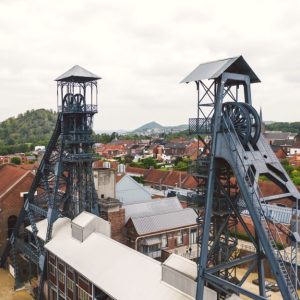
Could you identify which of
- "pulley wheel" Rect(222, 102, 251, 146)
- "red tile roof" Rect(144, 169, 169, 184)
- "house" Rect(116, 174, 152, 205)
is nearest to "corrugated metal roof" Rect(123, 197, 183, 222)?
"house" Rect(116, 174, 152, 205)

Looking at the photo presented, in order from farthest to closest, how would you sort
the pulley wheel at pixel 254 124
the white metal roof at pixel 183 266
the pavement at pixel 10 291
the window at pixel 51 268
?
the pavement at pixel 10 291 < the window at pixel 51 268 < the white metal roof at pixel 183 266 < the pulley wheel at pixel 254 124

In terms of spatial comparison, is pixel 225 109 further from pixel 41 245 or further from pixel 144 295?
pixel 41 245

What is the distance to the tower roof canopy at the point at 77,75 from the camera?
920 inches

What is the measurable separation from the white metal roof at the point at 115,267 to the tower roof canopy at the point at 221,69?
9052mm

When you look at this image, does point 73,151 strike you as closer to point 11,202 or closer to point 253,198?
point 11,202

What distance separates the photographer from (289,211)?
35.6m

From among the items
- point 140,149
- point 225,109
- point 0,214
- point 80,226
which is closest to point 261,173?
point 225,109

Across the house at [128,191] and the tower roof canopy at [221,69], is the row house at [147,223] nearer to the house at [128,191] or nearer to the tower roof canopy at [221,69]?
the house at [128,191]

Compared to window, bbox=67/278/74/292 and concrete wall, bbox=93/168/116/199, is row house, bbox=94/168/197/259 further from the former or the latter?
window, bbox=67/278/74/292

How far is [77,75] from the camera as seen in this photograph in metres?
23.3

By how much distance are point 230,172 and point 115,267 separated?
7.84m

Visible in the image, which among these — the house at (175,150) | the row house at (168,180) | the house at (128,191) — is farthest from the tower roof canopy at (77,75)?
the house at (175,150)

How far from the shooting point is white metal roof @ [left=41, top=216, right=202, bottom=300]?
1563cm

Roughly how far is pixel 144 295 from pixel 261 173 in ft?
24.2
